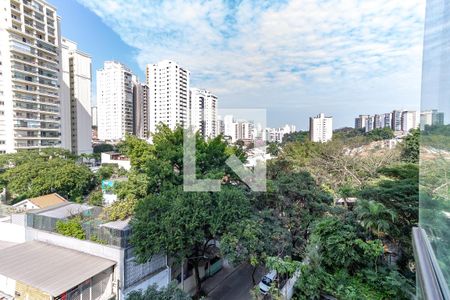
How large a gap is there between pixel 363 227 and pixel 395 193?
1178 millimetres

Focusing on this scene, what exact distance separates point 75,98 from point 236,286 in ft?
78.7

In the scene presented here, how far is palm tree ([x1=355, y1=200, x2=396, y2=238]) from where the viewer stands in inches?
155

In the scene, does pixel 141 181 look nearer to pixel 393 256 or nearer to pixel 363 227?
pixel 363 227

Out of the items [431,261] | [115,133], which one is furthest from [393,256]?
[115,133]

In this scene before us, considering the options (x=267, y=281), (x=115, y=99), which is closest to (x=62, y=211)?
(x=267, y=281)

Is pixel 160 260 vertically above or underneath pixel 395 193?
underneath

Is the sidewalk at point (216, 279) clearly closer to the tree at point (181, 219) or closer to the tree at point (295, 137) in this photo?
the tree at point (181, 219)

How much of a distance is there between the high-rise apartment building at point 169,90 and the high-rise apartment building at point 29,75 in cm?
980

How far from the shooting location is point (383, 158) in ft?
33.2

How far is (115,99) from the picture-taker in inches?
1236

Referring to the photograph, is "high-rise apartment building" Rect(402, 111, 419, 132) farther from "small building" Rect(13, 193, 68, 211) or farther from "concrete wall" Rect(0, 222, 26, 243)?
"small building" Rect(13, 193, 68, 211)

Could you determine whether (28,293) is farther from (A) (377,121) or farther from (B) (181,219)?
(A) (377,121)

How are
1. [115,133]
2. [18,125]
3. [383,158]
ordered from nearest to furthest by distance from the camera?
1. [383,158]
2. [18,125]
3. [115,133]
